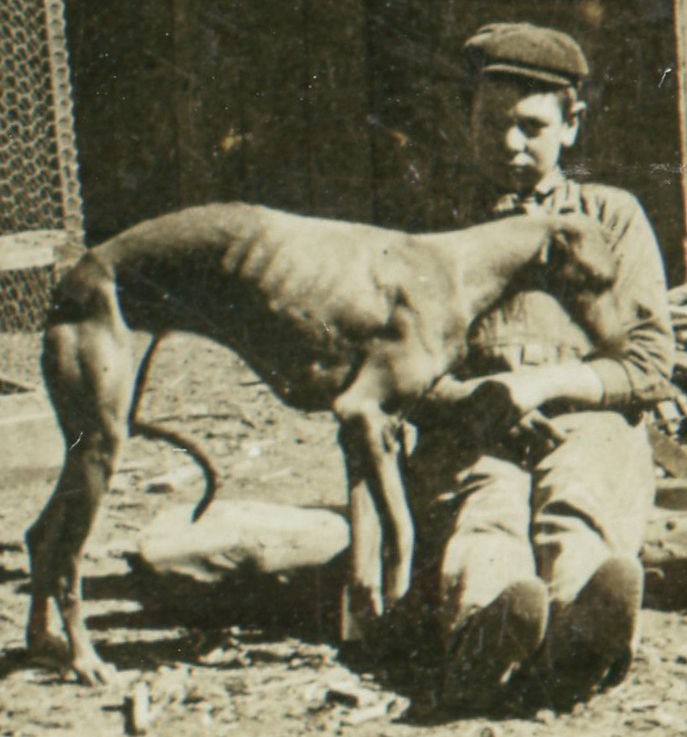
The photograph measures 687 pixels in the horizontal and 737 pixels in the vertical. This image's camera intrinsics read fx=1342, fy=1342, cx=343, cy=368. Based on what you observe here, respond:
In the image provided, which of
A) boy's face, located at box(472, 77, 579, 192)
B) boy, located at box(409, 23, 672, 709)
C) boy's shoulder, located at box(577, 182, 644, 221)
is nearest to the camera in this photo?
boy, located at box(409, 23, 672, 709)

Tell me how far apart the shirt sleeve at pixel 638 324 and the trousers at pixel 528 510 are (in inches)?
4.4

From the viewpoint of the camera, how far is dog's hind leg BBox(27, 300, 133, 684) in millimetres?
3457

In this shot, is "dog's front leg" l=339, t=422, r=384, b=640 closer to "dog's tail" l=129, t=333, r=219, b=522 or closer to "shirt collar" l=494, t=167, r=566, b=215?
"dog's tail" l=129, t=333, r=219, b=522

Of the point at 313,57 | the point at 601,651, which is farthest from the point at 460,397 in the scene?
the point at 313,57

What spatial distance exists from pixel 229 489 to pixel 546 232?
2.56 m

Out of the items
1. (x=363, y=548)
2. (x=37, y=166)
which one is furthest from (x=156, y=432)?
(x=37, y=166)

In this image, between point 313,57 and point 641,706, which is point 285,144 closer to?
point 313,57

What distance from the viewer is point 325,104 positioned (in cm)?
930

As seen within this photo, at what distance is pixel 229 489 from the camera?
580 centimetres

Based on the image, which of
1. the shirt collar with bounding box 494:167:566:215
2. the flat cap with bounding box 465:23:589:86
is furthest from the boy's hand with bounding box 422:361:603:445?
the flat cap with bounding box 465:23:589:86

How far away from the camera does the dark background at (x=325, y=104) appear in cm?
734

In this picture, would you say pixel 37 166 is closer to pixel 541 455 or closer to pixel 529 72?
pixel 529 72

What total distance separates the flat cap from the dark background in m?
2.58

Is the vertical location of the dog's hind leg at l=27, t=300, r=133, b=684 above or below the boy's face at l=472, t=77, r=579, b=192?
below
